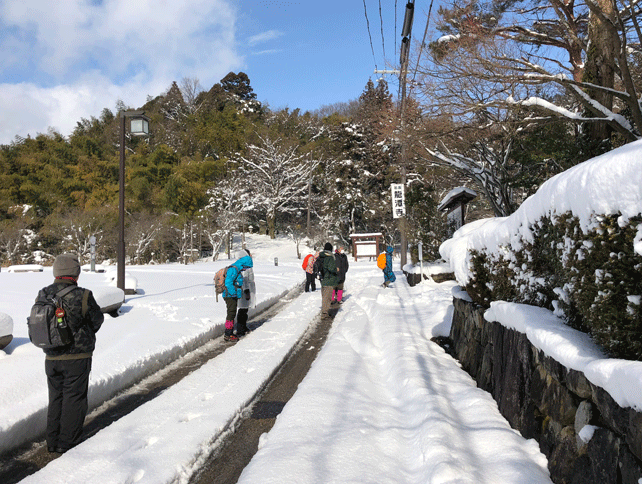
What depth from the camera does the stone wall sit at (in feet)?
7.42

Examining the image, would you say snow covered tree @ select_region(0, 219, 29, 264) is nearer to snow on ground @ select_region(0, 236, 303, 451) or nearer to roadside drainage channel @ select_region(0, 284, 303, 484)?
snow on ground @ select_region(0, 236, 303, 451)

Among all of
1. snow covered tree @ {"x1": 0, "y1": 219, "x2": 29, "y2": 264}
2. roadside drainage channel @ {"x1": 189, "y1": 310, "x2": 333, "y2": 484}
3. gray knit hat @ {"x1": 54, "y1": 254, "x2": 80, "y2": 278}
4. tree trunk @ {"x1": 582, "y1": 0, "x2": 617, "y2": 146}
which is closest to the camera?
roadside drainage channel @ {"x1": 189, "y1": 310, "x2": 333, "y2": 484}

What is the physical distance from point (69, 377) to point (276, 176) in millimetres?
42642

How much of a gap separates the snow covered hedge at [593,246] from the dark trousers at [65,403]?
4085 millimetres

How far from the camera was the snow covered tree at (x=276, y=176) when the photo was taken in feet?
147

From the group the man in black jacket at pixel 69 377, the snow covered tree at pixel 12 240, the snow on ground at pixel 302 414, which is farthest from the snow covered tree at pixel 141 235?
the man in black jacket at pixel 69 377

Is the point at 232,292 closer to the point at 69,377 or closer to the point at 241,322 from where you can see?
the point at 241,322

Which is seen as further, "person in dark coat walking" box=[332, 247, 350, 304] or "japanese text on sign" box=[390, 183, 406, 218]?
"japanese text on sign" box=[390, 183, 406, 218]

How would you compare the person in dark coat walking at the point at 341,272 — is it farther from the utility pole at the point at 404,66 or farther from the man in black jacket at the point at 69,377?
the man in black jacket at the point at 69,377

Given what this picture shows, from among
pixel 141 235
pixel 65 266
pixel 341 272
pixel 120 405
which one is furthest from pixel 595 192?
pixel 141 235

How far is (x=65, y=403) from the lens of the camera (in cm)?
376

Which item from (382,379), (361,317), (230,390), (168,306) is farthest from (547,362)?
(168,306)

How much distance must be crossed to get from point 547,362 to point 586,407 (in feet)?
1.72

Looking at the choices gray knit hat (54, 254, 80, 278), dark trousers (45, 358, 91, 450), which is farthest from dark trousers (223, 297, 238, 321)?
dark trousers (45, 358, 91, 450)
